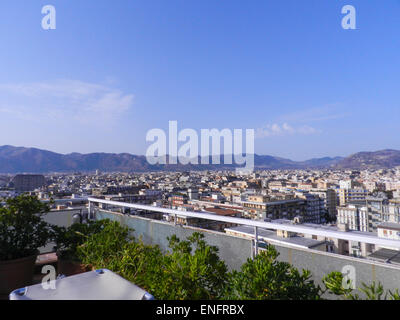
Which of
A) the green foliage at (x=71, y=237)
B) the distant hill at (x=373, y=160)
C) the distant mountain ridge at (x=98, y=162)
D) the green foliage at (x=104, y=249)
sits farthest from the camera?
the distant hill at (x=373, y=160)

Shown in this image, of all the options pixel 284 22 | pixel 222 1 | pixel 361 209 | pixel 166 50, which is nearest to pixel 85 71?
pixel 166 50

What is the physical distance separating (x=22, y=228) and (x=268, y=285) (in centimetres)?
213

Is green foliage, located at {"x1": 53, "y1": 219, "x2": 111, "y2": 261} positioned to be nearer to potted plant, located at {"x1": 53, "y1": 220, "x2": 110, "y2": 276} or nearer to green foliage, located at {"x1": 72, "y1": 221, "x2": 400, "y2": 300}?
potted plant, located at {"x1": 53, "y1": 220, "x2": 110, "y2": 276}

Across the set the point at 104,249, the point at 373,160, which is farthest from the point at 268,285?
the point at 373,160

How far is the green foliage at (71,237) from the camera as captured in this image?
2273 mm

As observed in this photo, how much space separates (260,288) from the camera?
3.20ft

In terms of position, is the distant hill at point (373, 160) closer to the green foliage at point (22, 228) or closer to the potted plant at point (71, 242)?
Result: the potted plant at point (71, 242)

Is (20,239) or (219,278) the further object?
(20,239)

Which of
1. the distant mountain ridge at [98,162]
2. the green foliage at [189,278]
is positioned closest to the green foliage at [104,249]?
the green foliage at [189,278]

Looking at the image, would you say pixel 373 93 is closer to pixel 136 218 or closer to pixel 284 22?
pixel 284 22

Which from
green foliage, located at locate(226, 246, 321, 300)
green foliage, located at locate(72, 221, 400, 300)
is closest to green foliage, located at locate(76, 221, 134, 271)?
green foliage, located at locate(72, 221, 400, 300)

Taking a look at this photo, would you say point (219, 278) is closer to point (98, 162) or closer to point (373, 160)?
point (98, 162)

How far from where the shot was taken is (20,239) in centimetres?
209

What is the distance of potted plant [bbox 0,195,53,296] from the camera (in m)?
1.92
